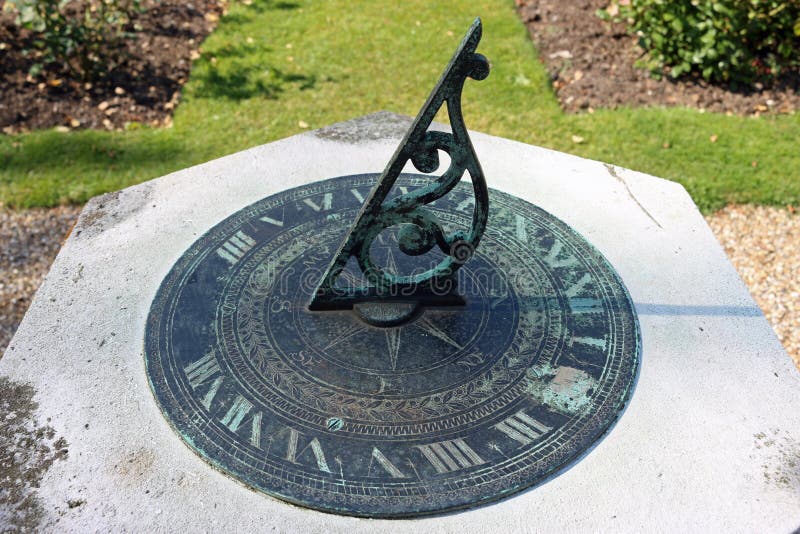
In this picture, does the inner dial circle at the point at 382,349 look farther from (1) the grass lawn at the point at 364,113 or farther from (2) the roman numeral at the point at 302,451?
(1) the grass lawn at the point at 364,113

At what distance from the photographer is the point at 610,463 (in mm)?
2852

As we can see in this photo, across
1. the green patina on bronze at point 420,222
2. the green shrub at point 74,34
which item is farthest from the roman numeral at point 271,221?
the green shrub at point 74,34

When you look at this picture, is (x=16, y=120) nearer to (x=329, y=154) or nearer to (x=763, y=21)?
(x=329, y=154)

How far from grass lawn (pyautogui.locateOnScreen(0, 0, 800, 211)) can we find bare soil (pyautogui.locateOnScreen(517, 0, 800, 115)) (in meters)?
0.17

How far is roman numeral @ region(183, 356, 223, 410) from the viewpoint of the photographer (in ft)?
10.1

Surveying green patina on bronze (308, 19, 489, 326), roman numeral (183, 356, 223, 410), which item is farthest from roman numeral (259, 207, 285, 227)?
roman numeral (183, 356, 223, 410)

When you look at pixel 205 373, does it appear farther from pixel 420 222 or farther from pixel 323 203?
pixel 323 203

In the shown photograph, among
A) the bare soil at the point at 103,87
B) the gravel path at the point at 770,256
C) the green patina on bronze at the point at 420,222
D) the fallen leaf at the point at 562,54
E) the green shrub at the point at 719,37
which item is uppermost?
the green patina on bronze at the point at 420,222

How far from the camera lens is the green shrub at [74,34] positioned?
21.6ft

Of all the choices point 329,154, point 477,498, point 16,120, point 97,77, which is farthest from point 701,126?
point 16,120

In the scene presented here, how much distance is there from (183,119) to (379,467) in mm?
4979

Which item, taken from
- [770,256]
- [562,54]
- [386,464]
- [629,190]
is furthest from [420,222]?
[562,54]

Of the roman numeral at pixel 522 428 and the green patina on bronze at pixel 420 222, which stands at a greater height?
the green patina on bronze at pixel 420 222

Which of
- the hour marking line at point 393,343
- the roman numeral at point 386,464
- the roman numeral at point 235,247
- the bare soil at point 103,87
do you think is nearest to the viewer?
the roman numeral at point 386,464
